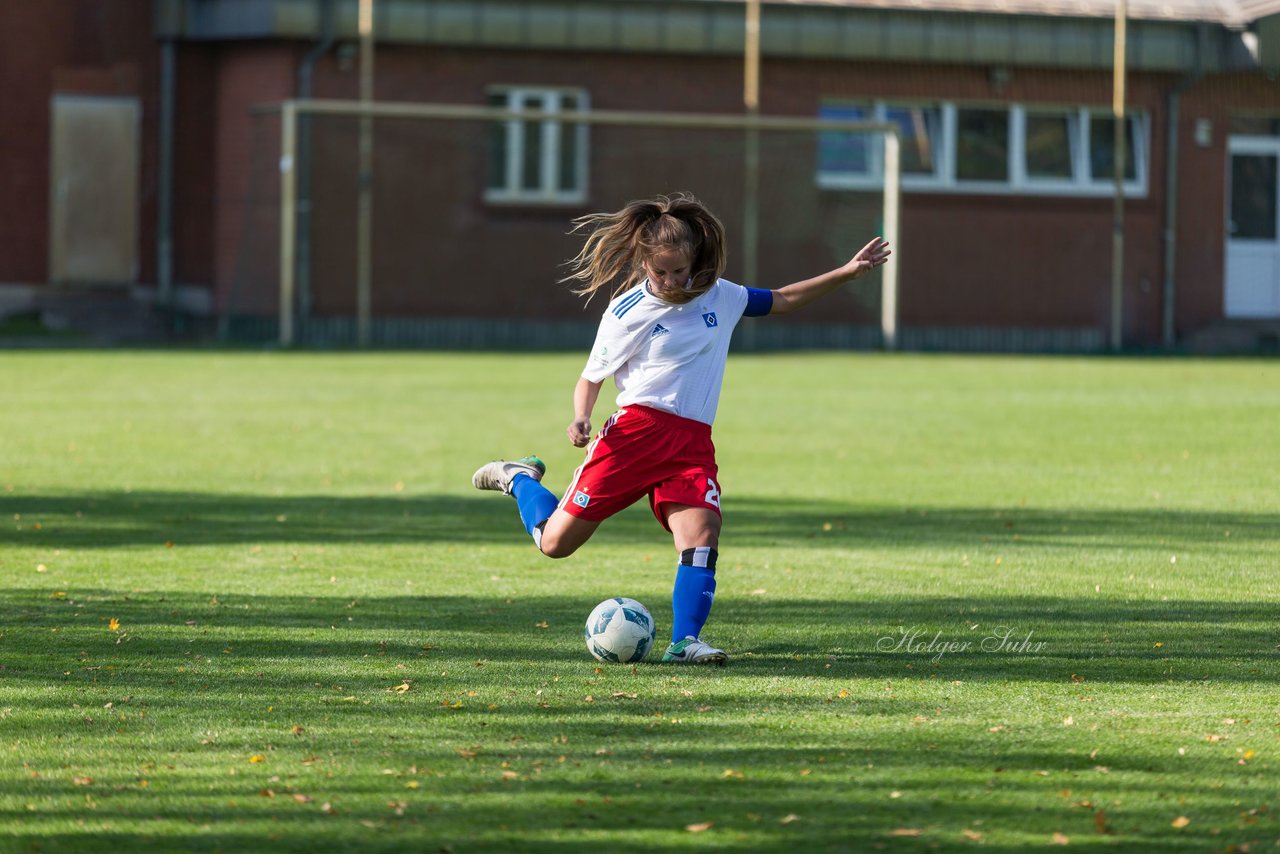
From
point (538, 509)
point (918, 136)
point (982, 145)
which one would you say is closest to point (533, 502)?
point (538, 509)

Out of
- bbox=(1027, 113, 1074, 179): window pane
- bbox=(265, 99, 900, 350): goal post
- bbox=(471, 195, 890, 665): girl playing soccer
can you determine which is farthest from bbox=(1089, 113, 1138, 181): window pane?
bbox=(471, 195, 890, 665): girl playing soccer

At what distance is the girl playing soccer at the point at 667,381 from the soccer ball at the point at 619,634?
156mm

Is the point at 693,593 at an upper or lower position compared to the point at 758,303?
lower

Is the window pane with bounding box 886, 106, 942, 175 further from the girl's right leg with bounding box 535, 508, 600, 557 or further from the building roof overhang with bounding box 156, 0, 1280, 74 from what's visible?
the girl's right leg with bounding box 535, 508, 600, 557

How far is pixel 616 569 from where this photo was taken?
30.6ft

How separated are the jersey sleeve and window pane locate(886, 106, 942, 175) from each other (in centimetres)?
2497

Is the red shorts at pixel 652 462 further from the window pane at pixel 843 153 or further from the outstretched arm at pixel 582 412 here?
the window pane at pixel 843 153

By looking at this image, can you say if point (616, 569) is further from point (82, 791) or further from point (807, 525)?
point (82, 791)

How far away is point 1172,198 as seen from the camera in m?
32.1

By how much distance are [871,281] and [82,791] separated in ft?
85.5

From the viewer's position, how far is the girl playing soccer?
6871mm

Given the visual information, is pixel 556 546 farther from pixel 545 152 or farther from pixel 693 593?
pixel 545 152

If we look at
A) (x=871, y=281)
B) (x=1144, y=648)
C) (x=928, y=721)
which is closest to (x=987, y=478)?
(x=1144, y=648)

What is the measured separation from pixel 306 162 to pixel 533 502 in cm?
2205
